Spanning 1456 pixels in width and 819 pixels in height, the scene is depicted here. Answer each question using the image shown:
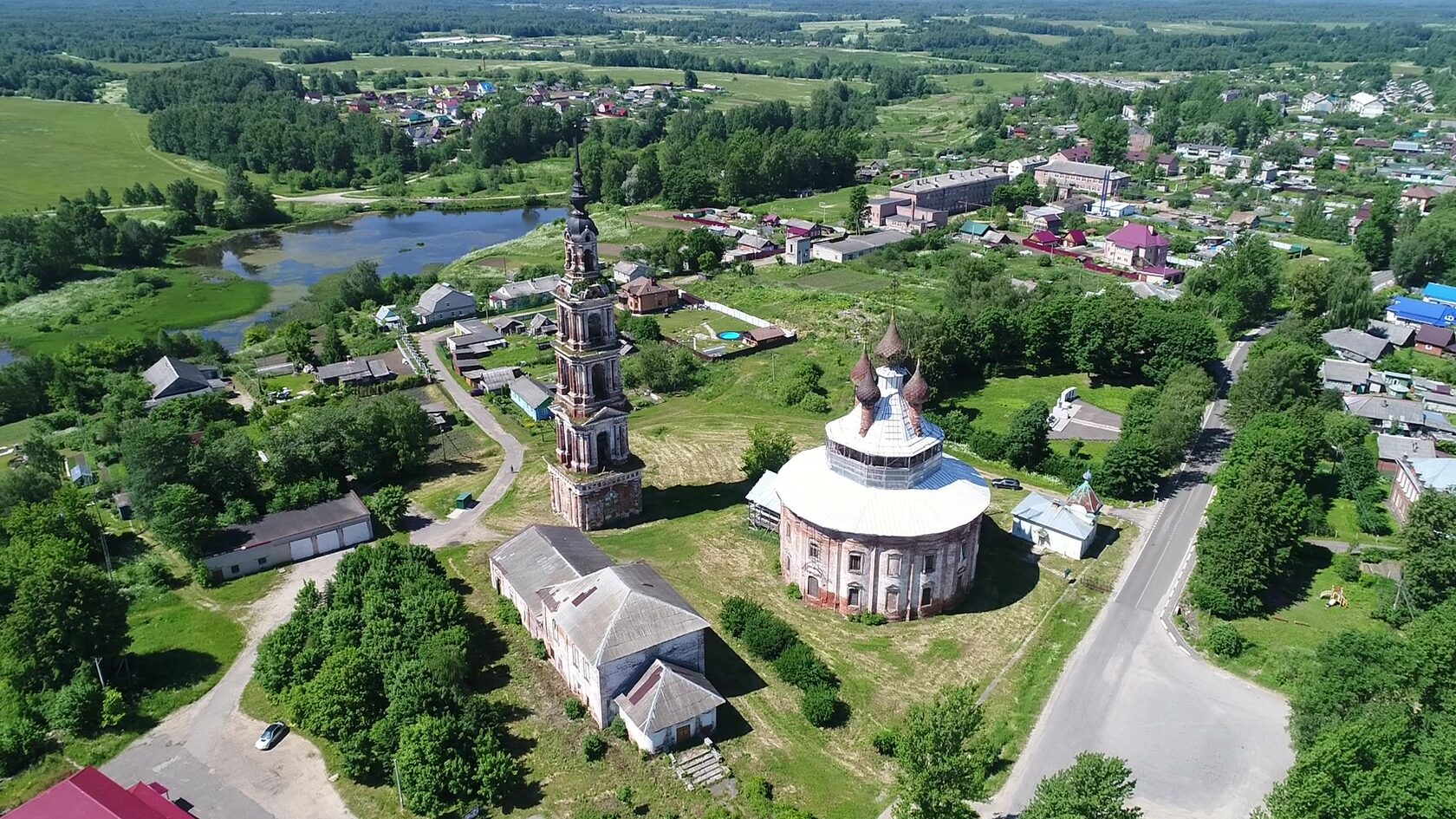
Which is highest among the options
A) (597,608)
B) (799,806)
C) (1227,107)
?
(1227,107)

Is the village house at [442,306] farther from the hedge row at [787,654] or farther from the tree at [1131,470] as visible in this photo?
the tree at [1131,470]

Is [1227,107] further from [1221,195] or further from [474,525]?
[474,525]

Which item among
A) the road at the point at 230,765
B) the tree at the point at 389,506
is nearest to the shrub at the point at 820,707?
the road at the point at 230,765

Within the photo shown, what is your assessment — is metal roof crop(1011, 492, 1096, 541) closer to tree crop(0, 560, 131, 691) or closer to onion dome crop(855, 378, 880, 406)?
onion dome crop(855, 378, 880, 406)

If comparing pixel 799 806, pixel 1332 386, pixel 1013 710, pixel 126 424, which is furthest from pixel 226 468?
pixel 1332 386

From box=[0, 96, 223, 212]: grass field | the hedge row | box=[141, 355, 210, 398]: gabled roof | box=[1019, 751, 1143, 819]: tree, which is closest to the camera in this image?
box=[1019, 751, 1143, 819]: tree

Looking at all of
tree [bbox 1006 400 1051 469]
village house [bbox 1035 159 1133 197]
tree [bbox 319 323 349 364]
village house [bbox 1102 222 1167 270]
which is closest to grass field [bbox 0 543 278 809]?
tree [bbox 319 323 349 364]
